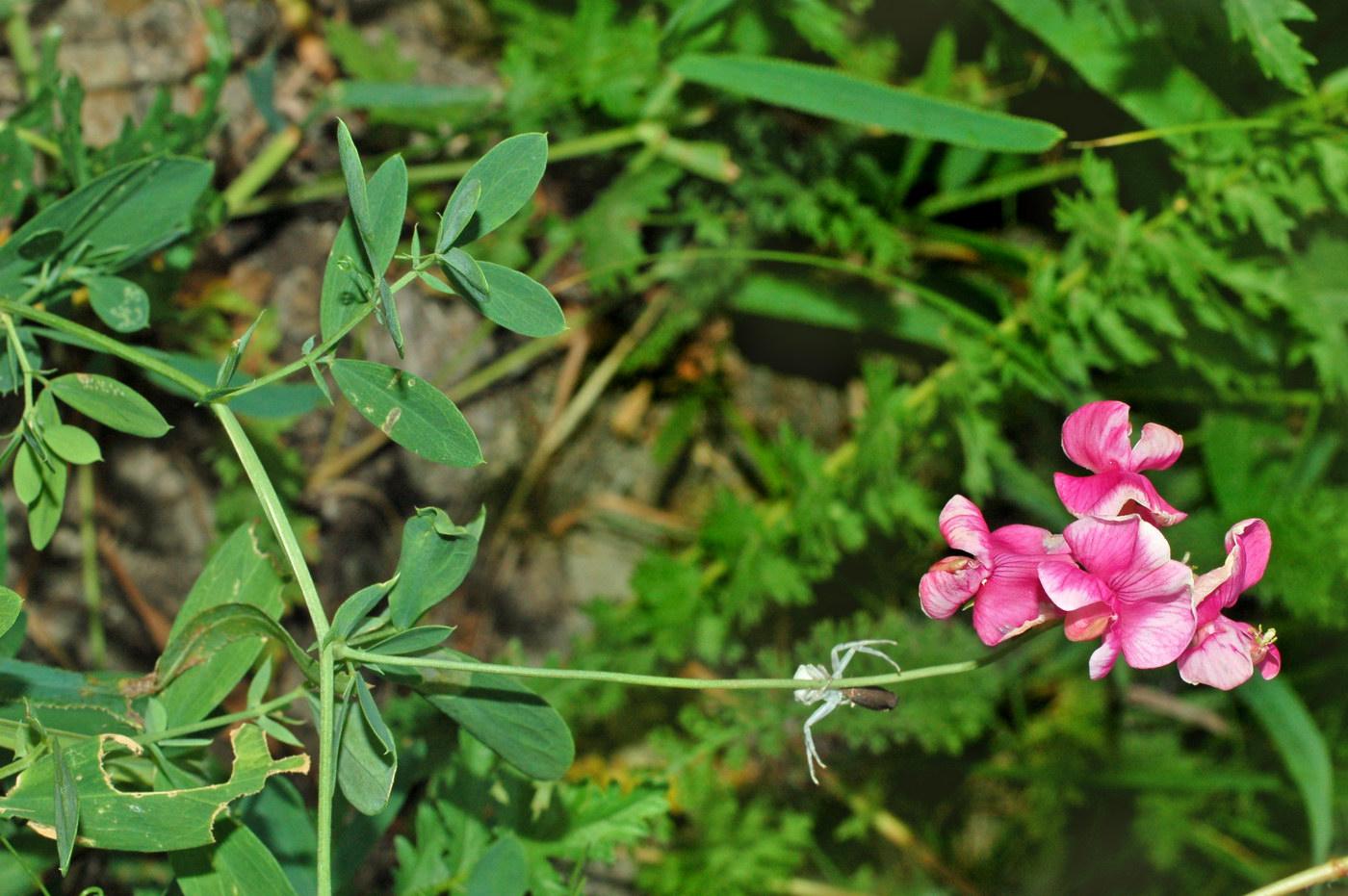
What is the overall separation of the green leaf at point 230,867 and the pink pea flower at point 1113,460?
2.40 feet

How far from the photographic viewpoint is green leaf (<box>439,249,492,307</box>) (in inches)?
27.6

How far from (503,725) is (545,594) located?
104 cm

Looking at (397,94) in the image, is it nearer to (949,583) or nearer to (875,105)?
(875,105)

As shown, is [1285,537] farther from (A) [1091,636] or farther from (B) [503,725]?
(B) [503,725]

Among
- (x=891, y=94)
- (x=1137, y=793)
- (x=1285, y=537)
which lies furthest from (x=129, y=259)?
(x=1137, y=793)

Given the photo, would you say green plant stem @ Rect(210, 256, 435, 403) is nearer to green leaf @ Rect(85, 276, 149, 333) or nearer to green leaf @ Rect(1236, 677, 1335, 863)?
green leaf @ Rect(85, 276, 149, 333)

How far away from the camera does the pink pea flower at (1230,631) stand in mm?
725

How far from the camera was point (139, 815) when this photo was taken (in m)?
0.79

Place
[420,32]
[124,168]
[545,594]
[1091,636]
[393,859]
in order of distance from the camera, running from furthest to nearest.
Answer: [545,594] < [420,32] < [393,859] < [124,168] < [1091,636]

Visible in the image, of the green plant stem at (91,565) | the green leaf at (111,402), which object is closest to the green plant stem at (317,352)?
the green leaf at (111,402)

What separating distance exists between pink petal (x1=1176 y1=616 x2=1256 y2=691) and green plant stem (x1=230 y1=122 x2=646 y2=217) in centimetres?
116

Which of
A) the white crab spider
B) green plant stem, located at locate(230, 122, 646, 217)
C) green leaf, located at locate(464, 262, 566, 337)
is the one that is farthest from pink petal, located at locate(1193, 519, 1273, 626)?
green plant stem, located at locate(230, 122, 646, 217)

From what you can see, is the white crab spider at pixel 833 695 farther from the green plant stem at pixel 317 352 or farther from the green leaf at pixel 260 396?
the green leaf at pixel 260 396

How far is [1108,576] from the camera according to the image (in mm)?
721
